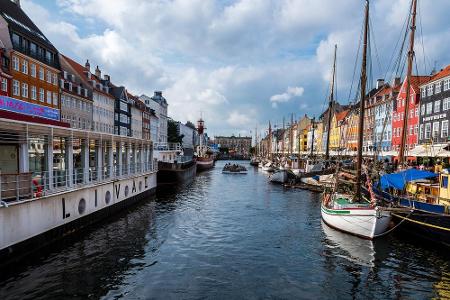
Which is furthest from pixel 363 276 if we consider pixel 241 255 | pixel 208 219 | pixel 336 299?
pixel 208 219

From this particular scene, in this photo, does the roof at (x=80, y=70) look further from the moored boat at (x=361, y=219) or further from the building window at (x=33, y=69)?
the moored boat at (x=361, y=219)

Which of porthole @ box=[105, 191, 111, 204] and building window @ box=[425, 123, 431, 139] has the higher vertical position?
building window @ box=[425, 123, 431, 139]

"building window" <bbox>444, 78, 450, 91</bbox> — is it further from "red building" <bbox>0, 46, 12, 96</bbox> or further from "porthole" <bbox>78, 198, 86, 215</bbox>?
"red building" <bbox>0, 46, 12, 96</bbox>

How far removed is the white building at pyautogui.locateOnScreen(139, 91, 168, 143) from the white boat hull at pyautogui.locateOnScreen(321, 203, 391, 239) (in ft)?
308

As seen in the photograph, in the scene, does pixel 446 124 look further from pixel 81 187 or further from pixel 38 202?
pixel 38 202

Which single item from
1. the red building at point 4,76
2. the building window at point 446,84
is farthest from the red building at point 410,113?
the red building at point 4,76

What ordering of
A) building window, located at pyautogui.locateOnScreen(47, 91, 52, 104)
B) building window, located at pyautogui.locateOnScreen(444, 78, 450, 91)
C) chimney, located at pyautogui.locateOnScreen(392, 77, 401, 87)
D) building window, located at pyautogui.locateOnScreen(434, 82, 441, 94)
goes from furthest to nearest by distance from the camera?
chimney, located at pyautogui.locateOnScreen(392, 77, 401, 87), building window, located at pyautogui.locateOnScreen(47, 91, 52, 104), building window, located at pyautogui.locateOnScreen(434, 82, 441, 94), building window, located at pyautogui.locateOnScreen(444, 78, 450, 91)

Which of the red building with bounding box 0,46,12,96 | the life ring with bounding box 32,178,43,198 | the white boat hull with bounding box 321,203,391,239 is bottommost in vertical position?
the white boat hull with bounding box 321,203,391,239

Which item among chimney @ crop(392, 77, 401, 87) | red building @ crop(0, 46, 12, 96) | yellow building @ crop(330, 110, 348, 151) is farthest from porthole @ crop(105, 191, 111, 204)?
yellow building @ crop(330, 110, 348, 151)

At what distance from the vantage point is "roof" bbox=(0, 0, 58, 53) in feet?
163

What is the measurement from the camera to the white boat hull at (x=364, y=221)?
2112 centimetres

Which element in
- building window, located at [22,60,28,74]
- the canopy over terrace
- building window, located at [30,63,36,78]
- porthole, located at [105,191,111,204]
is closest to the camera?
the canopy over terrace

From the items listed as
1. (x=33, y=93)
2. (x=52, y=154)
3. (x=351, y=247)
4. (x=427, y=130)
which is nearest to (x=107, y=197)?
(x=52, y=154)

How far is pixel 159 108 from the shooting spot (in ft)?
396
